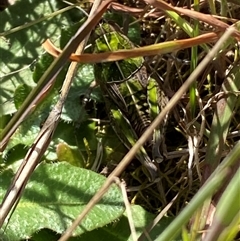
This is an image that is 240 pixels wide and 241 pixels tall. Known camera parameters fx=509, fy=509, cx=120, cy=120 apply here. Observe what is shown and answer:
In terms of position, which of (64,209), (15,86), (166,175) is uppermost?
(15,86)

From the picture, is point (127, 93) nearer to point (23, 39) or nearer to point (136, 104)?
point (136, 104)

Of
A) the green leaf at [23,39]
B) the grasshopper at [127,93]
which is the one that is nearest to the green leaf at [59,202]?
the grasshopper at [127,93]

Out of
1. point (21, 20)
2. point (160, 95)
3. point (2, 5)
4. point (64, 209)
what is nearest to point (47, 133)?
point (64, 209)

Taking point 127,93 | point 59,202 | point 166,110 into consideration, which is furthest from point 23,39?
point 166,110


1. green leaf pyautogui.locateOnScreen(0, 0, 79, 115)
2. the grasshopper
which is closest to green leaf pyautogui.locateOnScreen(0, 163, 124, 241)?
the grasshopper

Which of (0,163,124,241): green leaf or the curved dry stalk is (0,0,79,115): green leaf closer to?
(0,163,124,241): green leaf

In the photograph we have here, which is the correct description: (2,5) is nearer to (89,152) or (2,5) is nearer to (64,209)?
(89,152)
